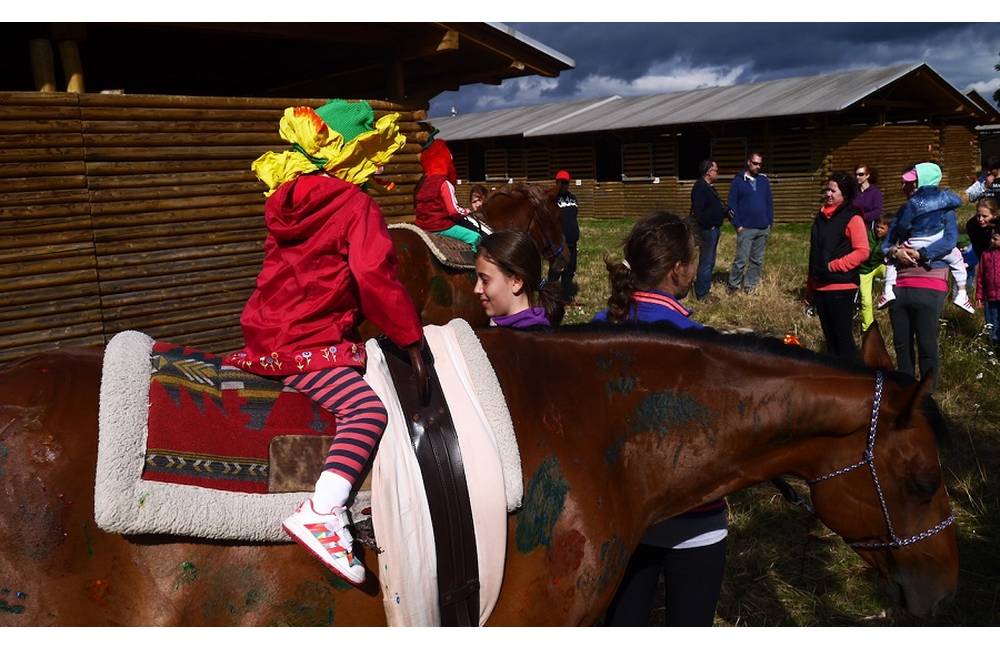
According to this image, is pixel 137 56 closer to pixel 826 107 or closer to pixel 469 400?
pixel 469 400

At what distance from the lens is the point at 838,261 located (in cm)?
623

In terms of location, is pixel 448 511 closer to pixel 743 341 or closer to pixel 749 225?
pixel 743 341

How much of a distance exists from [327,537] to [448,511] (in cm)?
32

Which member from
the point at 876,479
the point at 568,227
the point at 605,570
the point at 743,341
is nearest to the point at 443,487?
the point at 605,570

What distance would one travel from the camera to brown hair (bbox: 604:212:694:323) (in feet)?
8.98

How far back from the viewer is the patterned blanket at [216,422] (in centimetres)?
187

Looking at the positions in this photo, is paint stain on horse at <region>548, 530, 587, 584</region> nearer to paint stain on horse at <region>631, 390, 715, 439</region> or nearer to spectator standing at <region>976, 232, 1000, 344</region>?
paint stain on horse at <region>631, 390, 715, 439</region>

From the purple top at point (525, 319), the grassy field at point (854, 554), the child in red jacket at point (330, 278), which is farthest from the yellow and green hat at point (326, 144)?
the grassy field at point (854, 554)

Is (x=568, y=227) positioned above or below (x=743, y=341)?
above

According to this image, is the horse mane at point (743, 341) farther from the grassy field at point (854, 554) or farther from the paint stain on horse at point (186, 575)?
the paint stain on horse at point (186, 575)

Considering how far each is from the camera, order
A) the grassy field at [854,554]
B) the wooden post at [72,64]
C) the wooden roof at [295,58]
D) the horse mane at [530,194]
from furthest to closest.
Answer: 1. the horse mane at [530,194]
2. the wooden roof at [295,58]
3. the wooden post at [72,64]
4. the grassy field at [854,554]

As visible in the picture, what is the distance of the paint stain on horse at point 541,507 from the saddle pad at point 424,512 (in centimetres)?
6

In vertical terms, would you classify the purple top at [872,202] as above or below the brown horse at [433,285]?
above

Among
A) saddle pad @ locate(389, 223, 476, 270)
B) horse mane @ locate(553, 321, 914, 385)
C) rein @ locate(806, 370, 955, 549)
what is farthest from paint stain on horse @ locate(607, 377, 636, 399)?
saddle pad @ locate(389, 223, 476, 270)
